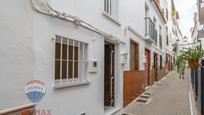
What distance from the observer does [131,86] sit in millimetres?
11438

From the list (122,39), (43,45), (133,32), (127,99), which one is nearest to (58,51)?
(43,45)

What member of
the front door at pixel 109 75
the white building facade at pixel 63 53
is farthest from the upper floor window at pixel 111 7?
the front door at pixel 109 75

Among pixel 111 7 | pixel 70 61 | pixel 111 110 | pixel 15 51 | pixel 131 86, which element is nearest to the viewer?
pixel 15 51

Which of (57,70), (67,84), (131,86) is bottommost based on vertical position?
(131,86)

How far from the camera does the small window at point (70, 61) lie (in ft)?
17.6

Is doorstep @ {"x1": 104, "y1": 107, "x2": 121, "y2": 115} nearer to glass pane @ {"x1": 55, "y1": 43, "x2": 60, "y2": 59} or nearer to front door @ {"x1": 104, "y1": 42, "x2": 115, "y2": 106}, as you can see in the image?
front door @ {"x1": 104, "y1": 42, "x2": 115, "y2": 106}

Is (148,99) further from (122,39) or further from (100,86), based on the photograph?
(100,86)

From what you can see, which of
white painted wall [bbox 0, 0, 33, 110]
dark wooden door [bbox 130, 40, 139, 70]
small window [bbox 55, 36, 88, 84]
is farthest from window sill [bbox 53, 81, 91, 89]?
dark wooden door [bbox 130, 40, 139, 70]

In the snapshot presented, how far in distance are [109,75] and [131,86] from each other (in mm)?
2527

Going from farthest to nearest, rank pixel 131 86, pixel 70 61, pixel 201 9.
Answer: pixel 201 9 → pixel 131 86 → pixel 70 61

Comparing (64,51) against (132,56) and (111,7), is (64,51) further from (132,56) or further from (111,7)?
Answer: (132,56)

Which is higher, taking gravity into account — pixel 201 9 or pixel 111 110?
pixel 201 9

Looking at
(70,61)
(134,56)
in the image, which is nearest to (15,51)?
(70,61)

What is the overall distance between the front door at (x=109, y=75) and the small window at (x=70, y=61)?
2832mm
